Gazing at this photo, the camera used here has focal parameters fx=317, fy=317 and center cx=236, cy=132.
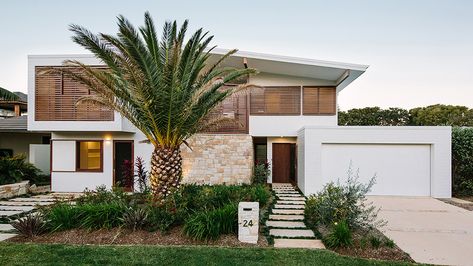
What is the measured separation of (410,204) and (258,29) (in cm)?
1015

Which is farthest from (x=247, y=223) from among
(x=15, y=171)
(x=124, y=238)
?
(x=15, y=171)

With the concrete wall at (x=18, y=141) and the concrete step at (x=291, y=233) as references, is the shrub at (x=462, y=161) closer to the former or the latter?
the concrete step at (x=291, y=233)

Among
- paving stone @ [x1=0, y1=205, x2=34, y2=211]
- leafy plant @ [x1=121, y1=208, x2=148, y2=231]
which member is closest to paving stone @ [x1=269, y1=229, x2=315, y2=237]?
leafy plant @ [x1=121, y1=208, x2=148, y2=231]

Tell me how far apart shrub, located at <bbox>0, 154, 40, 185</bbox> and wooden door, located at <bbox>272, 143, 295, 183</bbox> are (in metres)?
11.8

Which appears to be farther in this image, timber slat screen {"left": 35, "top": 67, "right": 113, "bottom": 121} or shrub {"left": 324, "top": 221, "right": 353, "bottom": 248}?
timber slat screen {"left": 35, "top": 67, "right": 113, "bottom": 121}

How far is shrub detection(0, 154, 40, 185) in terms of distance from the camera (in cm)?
1328

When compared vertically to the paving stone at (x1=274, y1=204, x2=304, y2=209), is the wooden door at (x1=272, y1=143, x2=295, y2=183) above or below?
above

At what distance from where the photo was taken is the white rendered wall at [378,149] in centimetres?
1252

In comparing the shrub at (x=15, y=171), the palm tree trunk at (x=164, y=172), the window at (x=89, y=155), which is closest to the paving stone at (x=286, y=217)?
the palm tree trunk at (x=164, y=172)

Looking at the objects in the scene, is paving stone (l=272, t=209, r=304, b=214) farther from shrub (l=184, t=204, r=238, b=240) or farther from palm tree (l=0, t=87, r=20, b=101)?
palm tree (l=0, t=87, r=20, b=101)

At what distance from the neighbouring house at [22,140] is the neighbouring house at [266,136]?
156 inches

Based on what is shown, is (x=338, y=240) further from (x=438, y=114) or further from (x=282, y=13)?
(x=438, y=114)

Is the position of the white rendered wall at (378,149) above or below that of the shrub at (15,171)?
above

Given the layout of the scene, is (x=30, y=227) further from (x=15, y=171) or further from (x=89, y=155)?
(x=15, y=171)
